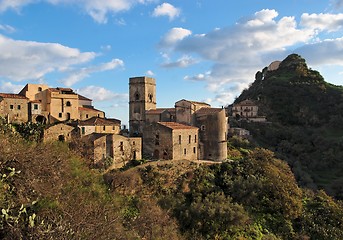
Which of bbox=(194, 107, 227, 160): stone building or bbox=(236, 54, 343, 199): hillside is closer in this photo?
bbox=(194, 107, 227, 160): stone building

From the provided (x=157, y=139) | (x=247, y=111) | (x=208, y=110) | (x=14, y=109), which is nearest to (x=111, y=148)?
(x=157, y=139)

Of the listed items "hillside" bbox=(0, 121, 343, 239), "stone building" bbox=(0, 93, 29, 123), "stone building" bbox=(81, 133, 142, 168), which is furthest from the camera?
"stone building" bbox=(0, 93, 29, 123)

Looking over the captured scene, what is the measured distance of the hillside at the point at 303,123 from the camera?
185 ft

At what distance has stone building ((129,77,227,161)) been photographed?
115ft

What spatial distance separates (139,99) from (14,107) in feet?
52.5

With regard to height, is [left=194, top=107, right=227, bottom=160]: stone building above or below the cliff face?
below

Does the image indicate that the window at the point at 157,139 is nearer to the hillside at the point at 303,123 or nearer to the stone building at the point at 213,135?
the stone building at the point at 213,135

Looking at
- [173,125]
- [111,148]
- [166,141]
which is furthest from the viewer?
[173,125]

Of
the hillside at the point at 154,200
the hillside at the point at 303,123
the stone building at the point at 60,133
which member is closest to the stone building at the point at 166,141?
the hillside at the point at 154,200

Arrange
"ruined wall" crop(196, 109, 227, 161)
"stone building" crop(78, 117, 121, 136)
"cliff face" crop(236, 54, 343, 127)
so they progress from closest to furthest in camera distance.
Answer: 1. "stone building" crop(78, 117, 121, 136)
2. "ruined wall" crop(196, 109, 227, 161)
3. "cliff face" crop(236, 54, 343, 127)

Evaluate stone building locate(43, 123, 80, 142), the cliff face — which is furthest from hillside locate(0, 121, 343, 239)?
the cliff face

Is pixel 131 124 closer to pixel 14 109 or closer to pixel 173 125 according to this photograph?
pixel 173 125

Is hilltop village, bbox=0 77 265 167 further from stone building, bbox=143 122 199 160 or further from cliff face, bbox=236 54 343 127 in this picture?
cliff face, bbox=236 54 343 127

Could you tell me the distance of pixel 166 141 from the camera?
34.8 metres
